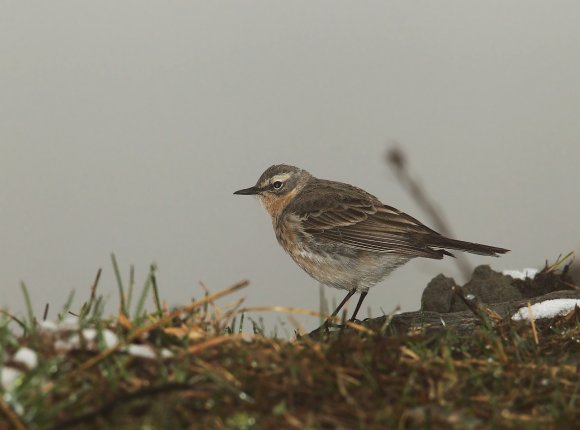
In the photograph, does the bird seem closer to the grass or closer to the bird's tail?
the bird's tail

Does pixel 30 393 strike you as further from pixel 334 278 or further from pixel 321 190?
pixel 321 190

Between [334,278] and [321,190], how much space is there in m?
1.54

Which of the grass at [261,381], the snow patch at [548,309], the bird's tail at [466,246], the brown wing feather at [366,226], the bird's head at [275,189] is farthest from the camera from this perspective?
the bird's head at [275,189]

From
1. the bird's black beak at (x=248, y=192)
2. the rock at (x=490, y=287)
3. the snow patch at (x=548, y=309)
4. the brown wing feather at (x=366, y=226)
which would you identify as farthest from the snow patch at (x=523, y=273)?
the bird's black beak at (x=248, y=192)

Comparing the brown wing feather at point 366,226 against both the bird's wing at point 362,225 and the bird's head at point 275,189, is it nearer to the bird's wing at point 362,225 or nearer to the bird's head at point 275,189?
the bird's wing at point 362,225

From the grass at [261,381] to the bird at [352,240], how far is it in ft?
11.8

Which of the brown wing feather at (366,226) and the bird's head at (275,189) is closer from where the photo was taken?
the brown wing feather at (366,226)

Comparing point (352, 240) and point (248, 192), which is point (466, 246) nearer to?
point (352, 240)

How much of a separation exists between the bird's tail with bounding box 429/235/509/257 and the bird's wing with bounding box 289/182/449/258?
0.09 meters

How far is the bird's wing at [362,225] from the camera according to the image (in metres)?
9.12

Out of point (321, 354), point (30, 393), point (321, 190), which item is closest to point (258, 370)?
point (321, 354)

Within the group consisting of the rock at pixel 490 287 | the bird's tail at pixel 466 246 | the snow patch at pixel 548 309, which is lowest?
the rock at pixel 490 287

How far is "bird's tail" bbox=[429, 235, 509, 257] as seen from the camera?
27.8ft

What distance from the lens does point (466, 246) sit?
8.58 m
